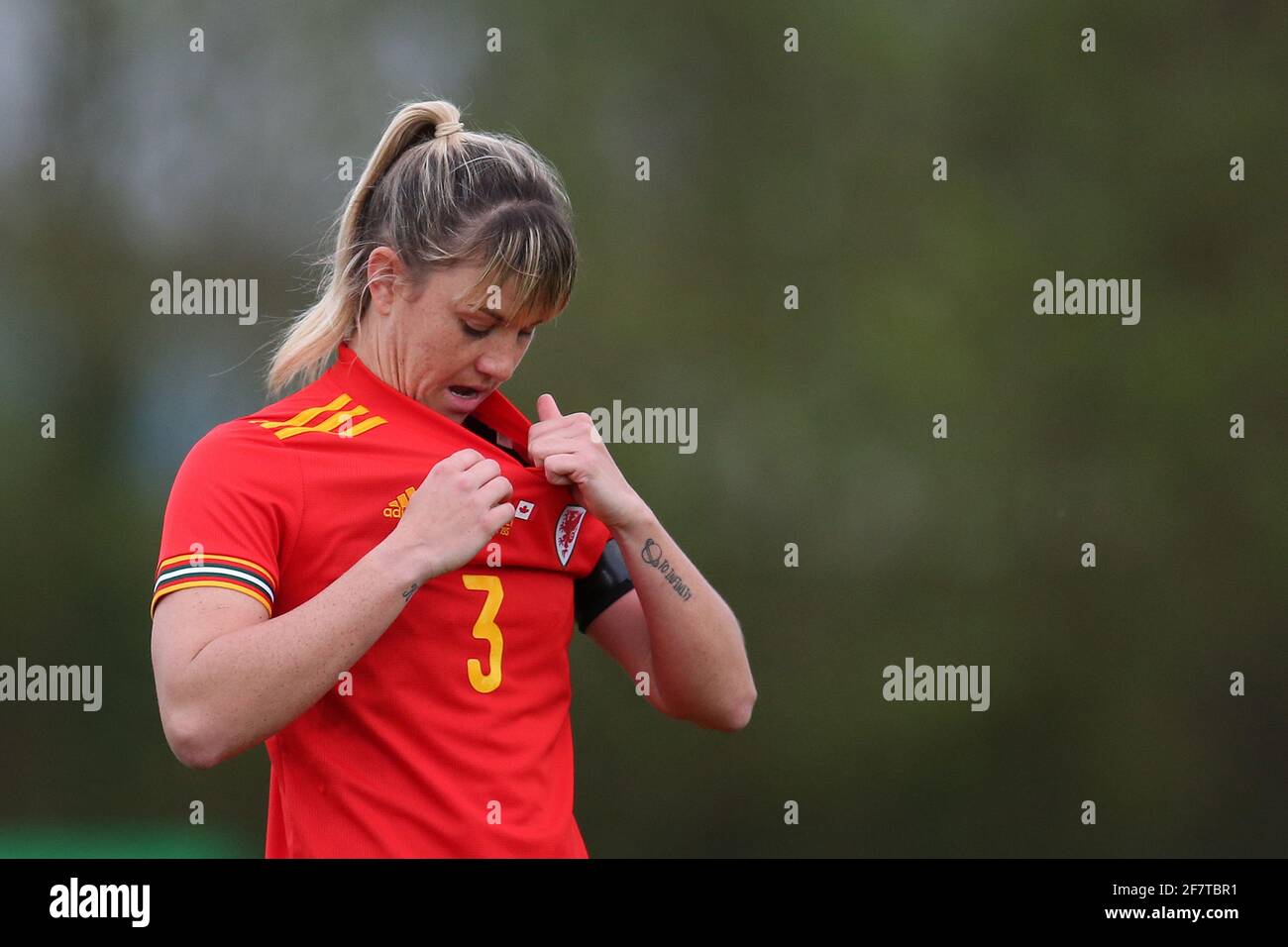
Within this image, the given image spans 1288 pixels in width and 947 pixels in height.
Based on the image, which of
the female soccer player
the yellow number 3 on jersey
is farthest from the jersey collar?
the yellow number 3 on jersey

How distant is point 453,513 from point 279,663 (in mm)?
299

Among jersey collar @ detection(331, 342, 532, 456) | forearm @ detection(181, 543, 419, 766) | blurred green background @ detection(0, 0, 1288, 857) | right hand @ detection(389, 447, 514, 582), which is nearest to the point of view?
forearm @ detection(181, 543, 419, 766)

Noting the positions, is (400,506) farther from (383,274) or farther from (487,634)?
(383,274)

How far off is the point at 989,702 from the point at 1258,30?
3.93 metres

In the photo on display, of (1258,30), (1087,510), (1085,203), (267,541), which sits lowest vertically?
(267,541)

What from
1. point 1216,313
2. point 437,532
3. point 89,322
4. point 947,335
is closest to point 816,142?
point 947,335

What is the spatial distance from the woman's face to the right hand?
0.17m

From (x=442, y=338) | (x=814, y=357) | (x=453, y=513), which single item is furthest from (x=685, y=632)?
(x=814, y=357)

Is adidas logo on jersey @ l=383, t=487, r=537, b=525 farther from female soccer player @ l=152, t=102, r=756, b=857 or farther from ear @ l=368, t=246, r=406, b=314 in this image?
ear @ l=368, t=246, r=406, b=314

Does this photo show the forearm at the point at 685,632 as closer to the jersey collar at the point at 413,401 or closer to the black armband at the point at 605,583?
the black armband at the point at 605,583

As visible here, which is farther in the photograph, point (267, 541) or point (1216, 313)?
point (1216, 313)

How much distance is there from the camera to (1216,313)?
6.89m

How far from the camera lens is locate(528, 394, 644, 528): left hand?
189 cm

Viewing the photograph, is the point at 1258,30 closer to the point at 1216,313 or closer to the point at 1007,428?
the point at 1216,313
